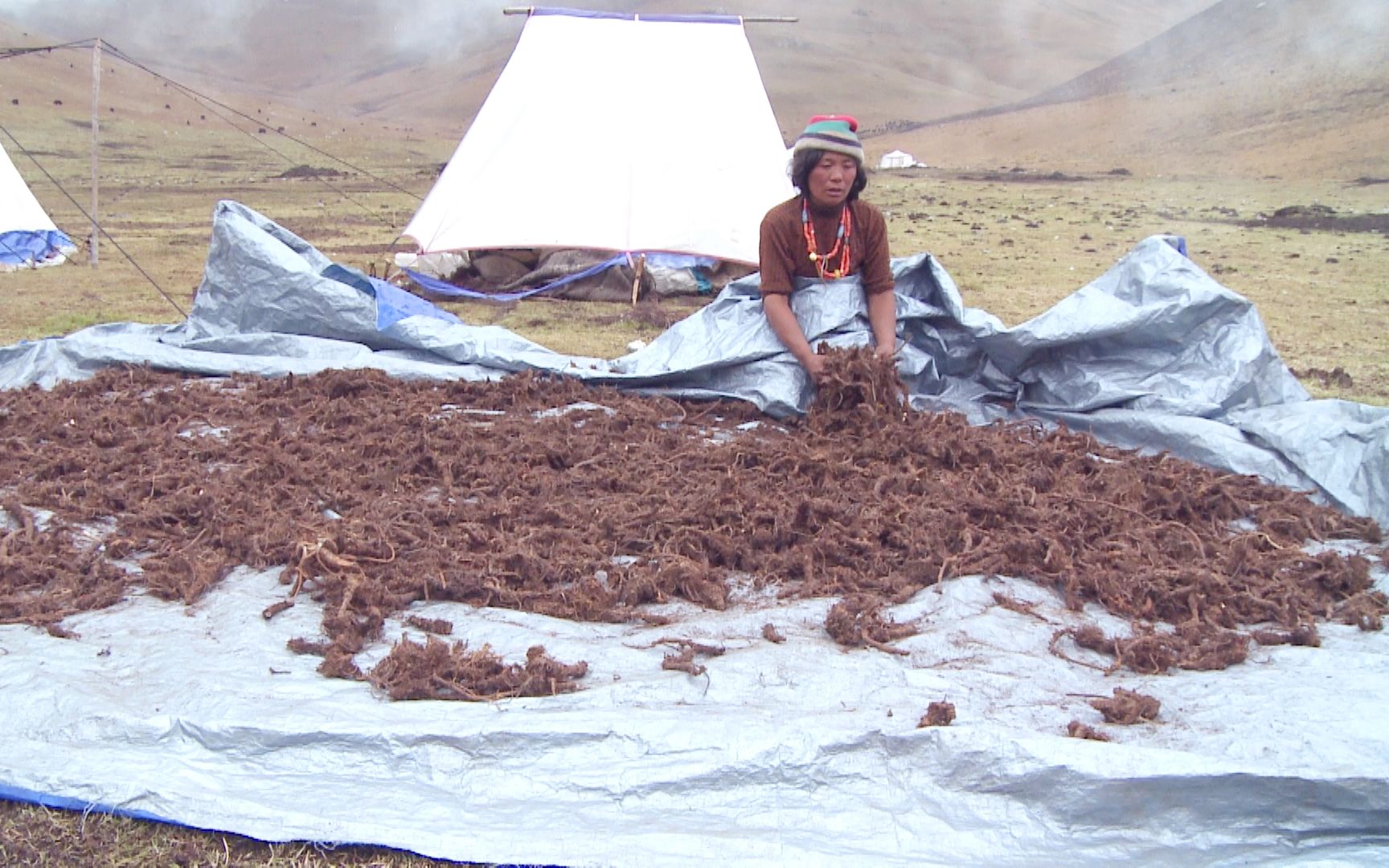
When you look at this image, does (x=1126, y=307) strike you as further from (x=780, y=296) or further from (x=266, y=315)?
(x=266, y=315)

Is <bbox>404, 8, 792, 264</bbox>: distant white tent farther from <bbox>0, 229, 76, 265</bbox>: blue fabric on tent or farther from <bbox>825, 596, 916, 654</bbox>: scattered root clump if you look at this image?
<bbox>825, 596, 916, 654</bbox>: scattered root clump

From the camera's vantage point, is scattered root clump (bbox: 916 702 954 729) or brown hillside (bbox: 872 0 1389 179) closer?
scattered root clump (bbox: 916 702 954 729)

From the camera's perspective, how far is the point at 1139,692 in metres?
2.02

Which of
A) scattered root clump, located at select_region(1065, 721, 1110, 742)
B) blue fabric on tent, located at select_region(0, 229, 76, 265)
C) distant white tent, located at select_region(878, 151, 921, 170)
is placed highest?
distant white tent, located at select_region(878, 151, 921, 170)

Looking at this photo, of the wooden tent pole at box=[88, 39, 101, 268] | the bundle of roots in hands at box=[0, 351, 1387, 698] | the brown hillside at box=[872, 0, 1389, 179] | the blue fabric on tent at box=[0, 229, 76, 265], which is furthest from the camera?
the brown hillside at box=[872, 0, 1389, 179]

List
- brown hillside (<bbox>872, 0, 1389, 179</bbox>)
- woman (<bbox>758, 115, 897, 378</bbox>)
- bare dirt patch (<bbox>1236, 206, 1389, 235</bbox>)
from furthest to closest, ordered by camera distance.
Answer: brown hillside (<bbox>872, 0, 1389, 179</bbox>) < bare dirt patch (<bbox>1236, 206, 1389, 235</bbox>) < woman (<bbox>758, 115, 897, 378</bbox>)

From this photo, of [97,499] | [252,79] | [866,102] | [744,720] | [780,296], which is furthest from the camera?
Answer: [252,79]

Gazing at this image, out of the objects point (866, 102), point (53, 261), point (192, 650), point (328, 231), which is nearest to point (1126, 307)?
point (192, 650)

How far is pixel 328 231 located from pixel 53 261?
3572 mm

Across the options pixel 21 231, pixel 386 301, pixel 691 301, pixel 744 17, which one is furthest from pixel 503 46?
pixel 386 301

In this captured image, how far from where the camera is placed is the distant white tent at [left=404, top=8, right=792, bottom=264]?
707 cm

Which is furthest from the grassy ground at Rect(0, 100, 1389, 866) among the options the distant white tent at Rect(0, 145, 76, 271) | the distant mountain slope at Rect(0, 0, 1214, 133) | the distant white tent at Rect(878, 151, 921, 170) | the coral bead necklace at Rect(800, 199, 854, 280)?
the distant mountain slope at Rect(0, 0, 1214, 133)

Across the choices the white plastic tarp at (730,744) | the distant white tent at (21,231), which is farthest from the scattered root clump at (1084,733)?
the distant white tent at (21,231)

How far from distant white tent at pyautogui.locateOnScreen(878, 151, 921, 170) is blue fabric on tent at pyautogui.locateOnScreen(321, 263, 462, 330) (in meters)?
25.2
